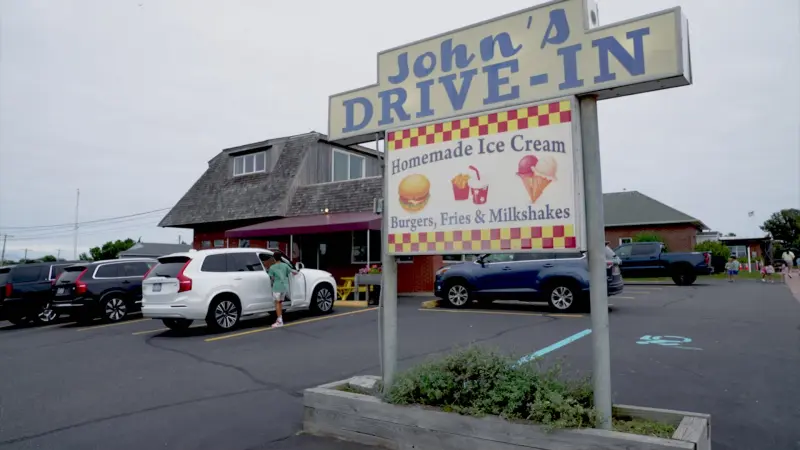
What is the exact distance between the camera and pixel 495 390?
3.88m

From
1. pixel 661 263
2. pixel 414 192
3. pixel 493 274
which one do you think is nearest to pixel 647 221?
pixel 661 263

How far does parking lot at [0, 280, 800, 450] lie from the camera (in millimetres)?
4832

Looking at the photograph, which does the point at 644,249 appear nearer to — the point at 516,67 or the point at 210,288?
the point at 210,288

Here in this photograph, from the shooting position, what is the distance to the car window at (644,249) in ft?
75.3

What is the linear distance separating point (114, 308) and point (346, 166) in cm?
1298

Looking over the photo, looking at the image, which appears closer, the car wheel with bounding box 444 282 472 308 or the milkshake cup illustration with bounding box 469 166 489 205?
the milkshake cup illustration with bounding box 469 166 489 205

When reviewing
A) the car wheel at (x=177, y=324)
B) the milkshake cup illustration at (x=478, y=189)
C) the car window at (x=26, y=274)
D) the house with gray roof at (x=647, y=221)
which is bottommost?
the car wheel at (x=177, y=324)

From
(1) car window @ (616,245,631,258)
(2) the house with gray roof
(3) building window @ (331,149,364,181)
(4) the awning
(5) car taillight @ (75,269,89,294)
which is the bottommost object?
(5) car taillight @ (75,269,89,294)

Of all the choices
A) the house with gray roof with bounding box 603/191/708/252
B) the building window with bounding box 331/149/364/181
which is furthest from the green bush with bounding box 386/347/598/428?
the house with gray roof with bounding box 603/191/708/252

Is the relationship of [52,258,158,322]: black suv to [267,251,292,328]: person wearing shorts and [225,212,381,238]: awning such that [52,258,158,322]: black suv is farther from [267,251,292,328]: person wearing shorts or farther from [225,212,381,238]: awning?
[267,251,292,328]: person wearing shorts

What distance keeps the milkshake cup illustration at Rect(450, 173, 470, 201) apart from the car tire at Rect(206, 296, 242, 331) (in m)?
7.96

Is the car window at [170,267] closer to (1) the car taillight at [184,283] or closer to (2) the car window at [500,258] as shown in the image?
(1) the car taillight at [184,283]

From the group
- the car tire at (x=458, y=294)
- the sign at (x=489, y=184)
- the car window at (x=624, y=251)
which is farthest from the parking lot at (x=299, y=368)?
the car window at (x=624, y=251)

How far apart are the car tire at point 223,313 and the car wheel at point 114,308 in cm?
461
